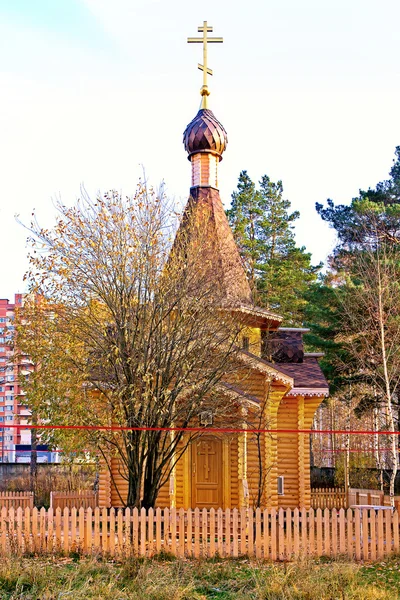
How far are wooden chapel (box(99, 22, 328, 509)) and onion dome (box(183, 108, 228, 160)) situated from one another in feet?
8.88

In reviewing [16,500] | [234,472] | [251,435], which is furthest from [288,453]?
[16,500]

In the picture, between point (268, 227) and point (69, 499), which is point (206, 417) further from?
point (268, 227)

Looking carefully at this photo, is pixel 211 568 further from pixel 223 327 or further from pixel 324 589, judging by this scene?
pixel 223 327

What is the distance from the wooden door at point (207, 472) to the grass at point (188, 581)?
21.5ft

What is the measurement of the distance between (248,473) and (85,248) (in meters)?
8.05

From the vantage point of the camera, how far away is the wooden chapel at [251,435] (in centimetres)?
1678

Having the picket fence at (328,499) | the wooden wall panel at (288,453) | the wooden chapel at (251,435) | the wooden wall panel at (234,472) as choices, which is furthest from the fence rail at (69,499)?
the picket fence at (328,499)

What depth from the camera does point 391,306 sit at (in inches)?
904

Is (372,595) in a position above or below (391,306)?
below

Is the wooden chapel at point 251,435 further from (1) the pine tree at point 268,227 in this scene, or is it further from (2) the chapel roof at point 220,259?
(1) the pine tree at point 268,227

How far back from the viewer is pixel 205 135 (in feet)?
75.9

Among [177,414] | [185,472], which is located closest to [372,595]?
[177,414]

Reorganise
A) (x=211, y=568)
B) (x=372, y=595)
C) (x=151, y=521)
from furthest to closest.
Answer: (x=151, y=521) → (x=211, y=568) → (x=372, y=595)

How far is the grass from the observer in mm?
9188
